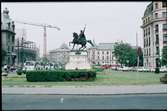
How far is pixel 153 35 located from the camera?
102 m

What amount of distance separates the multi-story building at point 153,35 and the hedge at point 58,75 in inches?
2381

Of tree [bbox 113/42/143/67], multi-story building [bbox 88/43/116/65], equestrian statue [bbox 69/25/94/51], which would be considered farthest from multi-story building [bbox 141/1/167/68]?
multi-story building [bbox 88/43/116/65]

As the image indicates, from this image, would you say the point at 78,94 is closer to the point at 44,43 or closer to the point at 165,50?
the point at 165,50

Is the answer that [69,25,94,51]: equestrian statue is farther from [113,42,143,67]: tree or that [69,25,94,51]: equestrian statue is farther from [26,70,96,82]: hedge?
[113,42,143,67]: tree

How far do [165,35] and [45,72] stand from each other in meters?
70.2

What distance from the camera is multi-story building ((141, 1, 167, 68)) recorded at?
9419 centimetres

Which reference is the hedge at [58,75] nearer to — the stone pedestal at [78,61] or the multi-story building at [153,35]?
the stone pedestal at [78,61]

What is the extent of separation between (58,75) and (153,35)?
74946 millimetres

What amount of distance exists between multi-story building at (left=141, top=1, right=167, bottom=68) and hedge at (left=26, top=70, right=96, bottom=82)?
60.5m

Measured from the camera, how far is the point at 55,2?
11.8 feet

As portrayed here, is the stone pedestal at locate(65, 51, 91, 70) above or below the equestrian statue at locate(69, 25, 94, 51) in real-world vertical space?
below

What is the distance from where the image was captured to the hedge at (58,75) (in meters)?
31.3

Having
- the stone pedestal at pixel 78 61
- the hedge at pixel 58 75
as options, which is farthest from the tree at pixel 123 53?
the hedge at pixel 58 75

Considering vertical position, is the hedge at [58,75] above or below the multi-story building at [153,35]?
below
